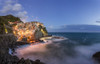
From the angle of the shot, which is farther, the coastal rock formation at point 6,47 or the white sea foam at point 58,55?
the white sea foam at point 58,55

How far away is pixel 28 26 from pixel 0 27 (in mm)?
23168

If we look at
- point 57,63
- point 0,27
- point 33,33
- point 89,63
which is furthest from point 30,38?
point 89,63

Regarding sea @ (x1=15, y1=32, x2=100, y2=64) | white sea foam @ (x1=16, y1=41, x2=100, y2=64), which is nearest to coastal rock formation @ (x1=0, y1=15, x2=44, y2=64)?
sea @ (x1=15, y1=32, x2=100, y2=64)

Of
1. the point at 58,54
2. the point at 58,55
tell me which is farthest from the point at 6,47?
the point at 58,54

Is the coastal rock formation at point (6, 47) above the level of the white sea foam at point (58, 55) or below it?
above

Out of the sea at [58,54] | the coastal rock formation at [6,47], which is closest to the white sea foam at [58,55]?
the sea at [58,54]

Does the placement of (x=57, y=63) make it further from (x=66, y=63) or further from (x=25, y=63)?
(x=25, y=63)

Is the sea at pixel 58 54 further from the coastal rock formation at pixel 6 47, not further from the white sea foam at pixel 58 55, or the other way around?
the coastal rock formation at pixel 6 47

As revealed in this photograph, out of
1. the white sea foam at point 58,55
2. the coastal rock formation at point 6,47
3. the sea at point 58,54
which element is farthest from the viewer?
the sea at point 58,54

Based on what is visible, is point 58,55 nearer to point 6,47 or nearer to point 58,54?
point 58,54

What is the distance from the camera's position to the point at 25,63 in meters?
9.67

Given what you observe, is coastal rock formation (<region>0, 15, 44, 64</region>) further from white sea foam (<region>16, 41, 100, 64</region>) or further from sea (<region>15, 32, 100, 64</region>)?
white sea foam (<region>16, 41, 100, 64</region>)

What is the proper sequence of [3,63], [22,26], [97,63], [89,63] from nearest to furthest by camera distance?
[3,63], [97,63], [89,63], [22,26]

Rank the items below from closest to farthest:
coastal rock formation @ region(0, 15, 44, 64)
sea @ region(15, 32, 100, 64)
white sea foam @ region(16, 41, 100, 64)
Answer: coastal rock formation @ region(0, 15, 44, 64) → white sea foam @ region(16, 41, 100, 64) → sea @ region(15, 32, 100, 64)
